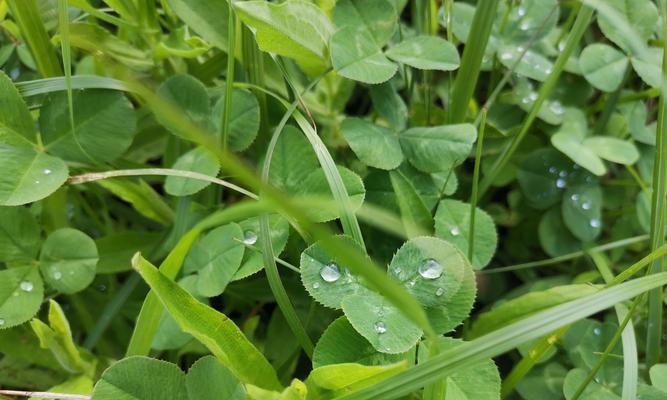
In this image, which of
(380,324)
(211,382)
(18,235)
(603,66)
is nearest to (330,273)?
(380,324)

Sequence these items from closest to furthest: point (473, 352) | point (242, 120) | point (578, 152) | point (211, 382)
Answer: point (473, 352) → point (211, 382) → point (242, 120) → point (578, 152)

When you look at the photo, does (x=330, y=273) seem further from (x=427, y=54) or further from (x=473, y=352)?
(x=427, y=54)

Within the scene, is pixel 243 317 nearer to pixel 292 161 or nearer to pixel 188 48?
pixel 292 161

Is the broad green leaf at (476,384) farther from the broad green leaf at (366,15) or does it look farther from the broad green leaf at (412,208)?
the broad green leaf at (366,15)

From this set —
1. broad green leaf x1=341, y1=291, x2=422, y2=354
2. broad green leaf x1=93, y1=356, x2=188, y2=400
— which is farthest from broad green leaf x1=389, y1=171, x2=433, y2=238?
broad green leaf x1=93, y1=356, x2=188, y2=400

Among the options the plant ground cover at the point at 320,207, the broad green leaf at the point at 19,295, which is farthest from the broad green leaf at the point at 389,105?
the broad green leaf at the point at 19,295
